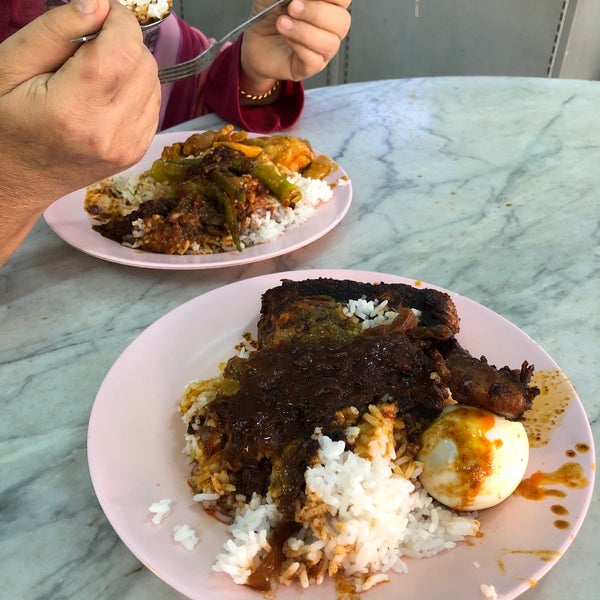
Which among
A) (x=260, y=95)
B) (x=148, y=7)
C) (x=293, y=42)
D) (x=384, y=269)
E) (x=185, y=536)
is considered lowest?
Answer: (x=384, y=269)

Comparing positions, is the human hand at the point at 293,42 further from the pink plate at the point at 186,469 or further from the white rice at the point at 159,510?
the white rice at the point at 159,510

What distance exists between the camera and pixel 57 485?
154 cm

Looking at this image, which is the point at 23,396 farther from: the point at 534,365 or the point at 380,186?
the point at 380,186

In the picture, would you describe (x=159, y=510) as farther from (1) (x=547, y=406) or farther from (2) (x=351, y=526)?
(1) (x=547, y=406)

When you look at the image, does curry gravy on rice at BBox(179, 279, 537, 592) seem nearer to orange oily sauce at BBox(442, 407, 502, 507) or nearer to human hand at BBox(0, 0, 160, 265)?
orange oily sauce at BBox(442, 407, 502, 507)

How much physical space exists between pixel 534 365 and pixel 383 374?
420 mm

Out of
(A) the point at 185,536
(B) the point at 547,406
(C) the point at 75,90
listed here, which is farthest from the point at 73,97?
(B) the point at 547,406

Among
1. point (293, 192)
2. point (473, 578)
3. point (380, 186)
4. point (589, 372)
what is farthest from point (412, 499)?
point (380, 186)

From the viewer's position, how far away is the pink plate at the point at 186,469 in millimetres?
1195

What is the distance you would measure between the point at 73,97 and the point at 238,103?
70.5 inches

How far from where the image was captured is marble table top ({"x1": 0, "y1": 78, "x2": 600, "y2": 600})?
4.63ft

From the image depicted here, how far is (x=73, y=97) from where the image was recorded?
5.08ft

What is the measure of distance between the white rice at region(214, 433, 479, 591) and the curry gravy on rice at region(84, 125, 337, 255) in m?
1.16

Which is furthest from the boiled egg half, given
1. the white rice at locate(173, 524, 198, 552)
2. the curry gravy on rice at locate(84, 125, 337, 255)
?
the curry gravy on rice at locate(84, 125, 337, 255)
